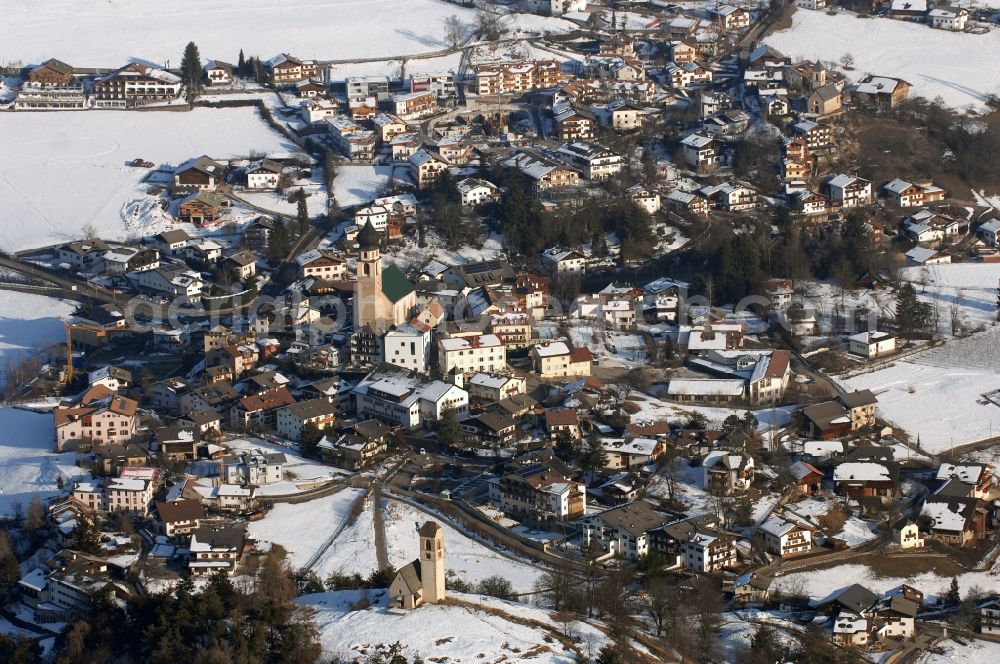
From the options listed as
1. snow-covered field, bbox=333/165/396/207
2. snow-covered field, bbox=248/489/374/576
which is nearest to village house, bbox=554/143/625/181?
snow-covered field, bbox=333/165/396/207

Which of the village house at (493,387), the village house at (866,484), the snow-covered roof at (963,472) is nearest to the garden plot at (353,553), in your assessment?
the village house at (493,387)

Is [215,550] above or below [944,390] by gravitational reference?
below

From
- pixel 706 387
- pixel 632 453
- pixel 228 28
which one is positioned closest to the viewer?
pixel 632 453

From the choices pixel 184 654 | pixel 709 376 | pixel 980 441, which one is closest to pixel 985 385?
pixel 980 441

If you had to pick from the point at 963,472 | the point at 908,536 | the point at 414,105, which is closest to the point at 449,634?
the point at 908,536

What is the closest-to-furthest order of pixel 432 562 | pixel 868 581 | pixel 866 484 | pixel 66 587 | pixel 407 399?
pixel 432 562 → pixel 66 587 → pixel 868 581 → pixel 866 484 → pixel 407 399

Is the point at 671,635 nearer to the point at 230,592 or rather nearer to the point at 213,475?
the point at 230,592

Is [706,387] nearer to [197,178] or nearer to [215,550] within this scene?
[215,550]
